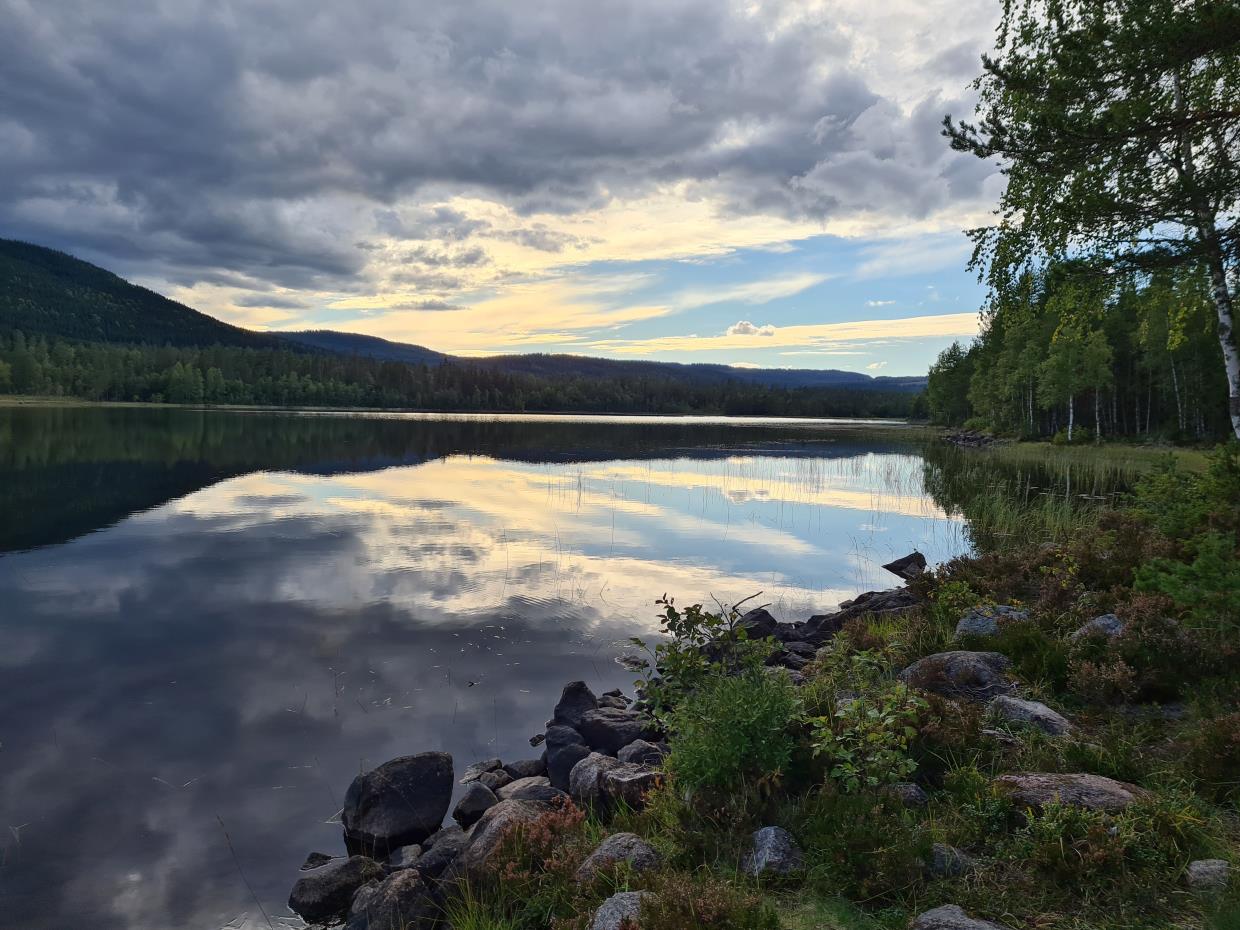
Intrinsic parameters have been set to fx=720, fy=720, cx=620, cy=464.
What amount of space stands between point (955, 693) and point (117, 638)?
58.9 feet

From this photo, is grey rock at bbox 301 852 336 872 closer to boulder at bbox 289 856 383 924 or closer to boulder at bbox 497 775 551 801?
boulder at bbox 289 856 383 924

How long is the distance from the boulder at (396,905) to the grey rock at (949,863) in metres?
4.84

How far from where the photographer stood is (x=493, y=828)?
802cm

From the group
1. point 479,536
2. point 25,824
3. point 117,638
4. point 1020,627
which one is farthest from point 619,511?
point 25,824

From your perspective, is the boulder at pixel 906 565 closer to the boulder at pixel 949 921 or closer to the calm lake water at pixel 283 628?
the calm lake water at pixel 283 628

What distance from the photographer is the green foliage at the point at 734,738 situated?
747cm

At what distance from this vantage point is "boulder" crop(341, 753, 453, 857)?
9.41 m

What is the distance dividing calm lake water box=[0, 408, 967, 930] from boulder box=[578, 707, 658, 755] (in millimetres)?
1325

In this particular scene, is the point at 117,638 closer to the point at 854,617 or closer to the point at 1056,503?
the point at 854,617

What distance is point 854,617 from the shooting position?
1741cm

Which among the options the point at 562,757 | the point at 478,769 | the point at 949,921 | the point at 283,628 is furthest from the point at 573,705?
the point at 283,628

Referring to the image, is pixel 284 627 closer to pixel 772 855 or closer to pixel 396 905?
pixel 396 905

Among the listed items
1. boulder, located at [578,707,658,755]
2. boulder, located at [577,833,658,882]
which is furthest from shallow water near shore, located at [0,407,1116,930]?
boulder, located at [577,833,658,882]

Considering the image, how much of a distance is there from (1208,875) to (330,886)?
28.0 feet
